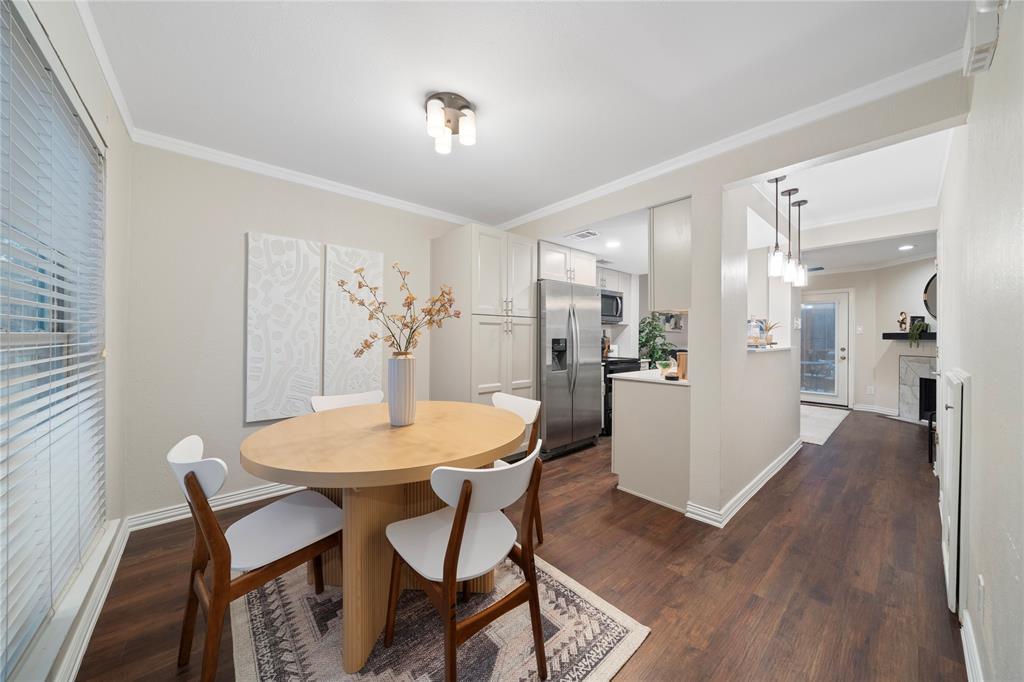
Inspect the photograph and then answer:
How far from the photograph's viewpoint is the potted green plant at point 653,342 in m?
4.55

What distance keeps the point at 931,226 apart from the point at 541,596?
499 centimetres

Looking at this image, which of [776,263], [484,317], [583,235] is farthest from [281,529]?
[776,263]

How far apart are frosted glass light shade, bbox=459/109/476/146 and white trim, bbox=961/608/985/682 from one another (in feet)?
9.58

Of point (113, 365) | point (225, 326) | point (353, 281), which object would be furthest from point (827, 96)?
point (113, 365)

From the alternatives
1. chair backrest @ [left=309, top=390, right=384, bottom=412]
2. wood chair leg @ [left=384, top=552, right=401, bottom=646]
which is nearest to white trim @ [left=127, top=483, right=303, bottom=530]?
chair backrest @ [left=309, top=390, right=384, bottom=412]

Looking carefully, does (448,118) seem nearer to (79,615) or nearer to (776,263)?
(79,615)

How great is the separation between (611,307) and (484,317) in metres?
3.02

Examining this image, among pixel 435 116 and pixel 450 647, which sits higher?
pixel 435 116

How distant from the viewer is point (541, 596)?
174 cm

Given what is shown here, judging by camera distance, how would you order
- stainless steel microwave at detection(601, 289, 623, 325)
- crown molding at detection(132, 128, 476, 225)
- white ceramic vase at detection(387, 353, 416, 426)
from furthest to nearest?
stainless steel microwave at detection(601, 289, 623, 325), crown molding at detection(132, 128, 476, 225), white ceramic vase at detection(387, 353, 416, 426)

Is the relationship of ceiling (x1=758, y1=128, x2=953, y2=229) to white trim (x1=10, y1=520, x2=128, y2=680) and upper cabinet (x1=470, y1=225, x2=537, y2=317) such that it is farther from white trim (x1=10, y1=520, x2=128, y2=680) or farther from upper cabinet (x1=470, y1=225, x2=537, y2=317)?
white trim (x1=10, y1=520, x2=128, y2=680)

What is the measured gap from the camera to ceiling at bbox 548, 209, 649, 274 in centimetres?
362

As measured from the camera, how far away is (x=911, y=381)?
551cm

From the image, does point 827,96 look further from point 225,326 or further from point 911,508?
point 225,326
